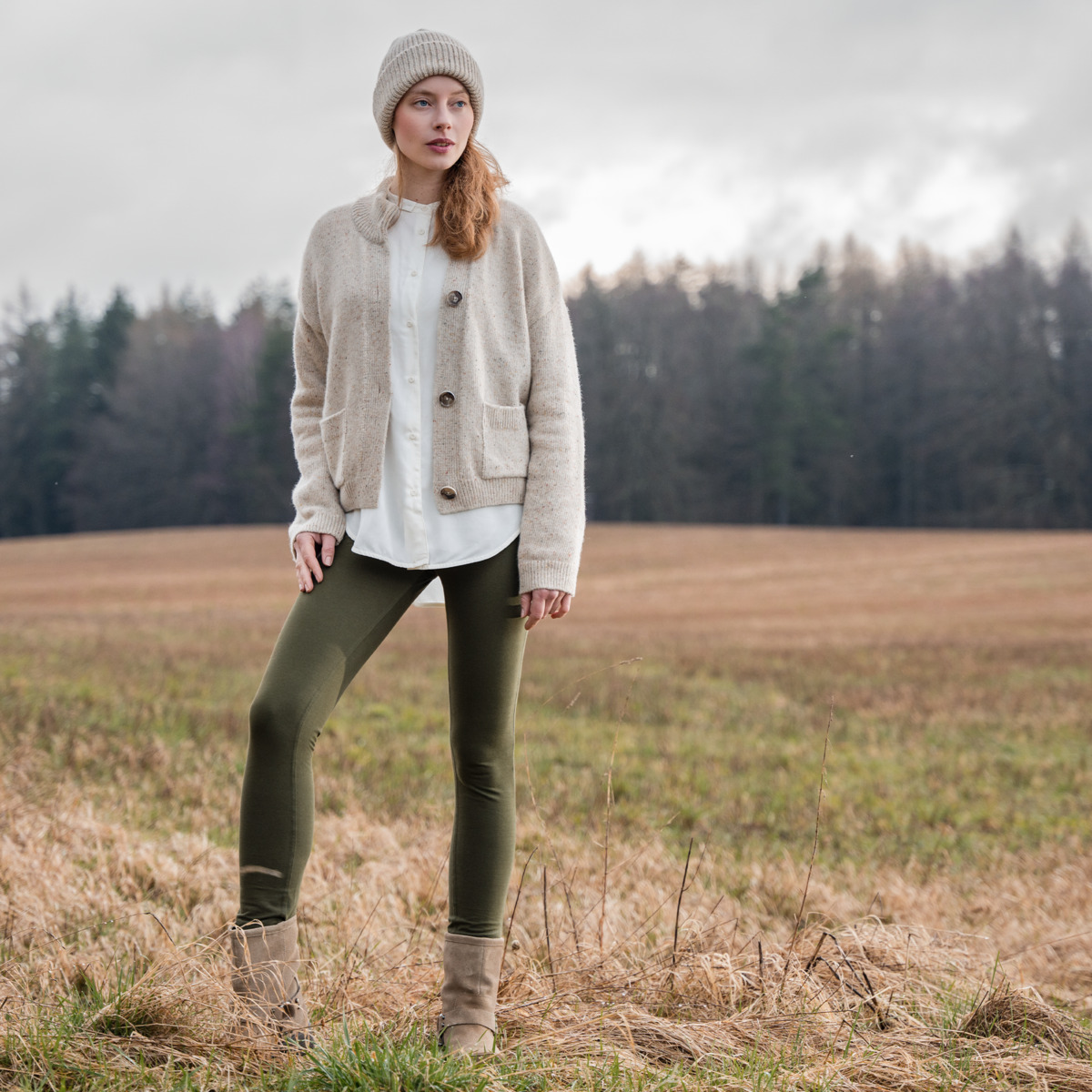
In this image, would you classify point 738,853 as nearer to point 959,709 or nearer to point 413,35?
point 413,35

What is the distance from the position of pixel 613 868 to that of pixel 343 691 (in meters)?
1.67

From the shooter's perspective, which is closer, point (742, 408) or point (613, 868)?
point (613, 868)

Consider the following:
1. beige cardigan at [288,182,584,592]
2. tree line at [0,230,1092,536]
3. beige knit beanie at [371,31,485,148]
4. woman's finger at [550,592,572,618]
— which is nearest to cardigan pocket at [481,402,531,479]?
beige cardigan at [288,182,584,592]

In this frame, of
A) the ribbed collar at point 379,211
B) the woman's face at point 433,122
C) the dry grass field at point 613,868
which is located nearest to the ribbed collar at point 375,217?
the ribbed collar at point 379,211

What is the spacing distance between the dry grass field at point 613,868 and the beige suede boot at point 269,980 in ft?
0.19

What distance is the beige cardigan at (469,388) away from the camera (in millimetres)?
2334

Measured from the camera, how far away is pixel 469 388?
7.66 ft

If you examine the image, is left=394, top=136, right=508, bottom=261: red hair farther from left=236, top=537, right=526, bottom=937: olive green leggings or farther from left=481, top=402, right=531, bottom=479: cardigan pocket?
Answer: left=236, top=537, right=526, bottom=937: olive green leggings

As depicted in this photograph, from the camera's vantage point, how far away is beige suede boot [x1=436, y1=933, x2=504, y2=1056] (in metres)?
2.19

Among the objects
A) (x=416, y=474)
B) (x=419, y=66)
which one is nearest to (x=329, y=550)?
(x=416, y=474)

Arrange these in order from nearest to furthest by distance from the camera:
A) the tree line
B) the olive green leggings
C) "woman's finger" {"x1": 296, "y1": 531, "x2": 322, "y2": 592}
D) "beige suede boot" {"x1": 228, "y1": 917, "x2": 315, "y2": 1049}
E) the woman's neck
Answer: "beige suede boot" {"x1": 228, "y1": 917, "x2": 315, "y2": 1049} < the olive green leggings < "woman's finger" {"x1": 296, "y1": 531, "x2": 322, "y2": 592} < the woman's neck < the tree line

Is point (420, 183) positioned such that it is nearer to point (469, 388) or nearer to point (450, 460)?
point (469, 388)

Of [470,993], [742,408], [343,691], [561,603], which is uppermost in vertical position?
[742,408]

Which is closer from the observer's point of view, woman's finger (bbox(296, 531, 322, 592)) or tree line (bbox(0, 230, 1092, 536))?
woman's finger (bbox(296, 531, 322, 592))
